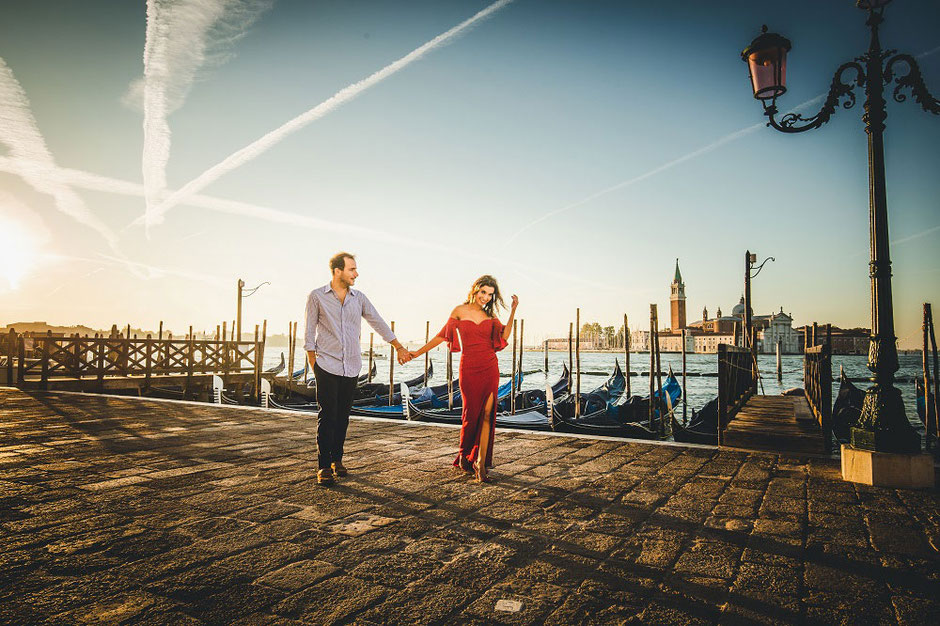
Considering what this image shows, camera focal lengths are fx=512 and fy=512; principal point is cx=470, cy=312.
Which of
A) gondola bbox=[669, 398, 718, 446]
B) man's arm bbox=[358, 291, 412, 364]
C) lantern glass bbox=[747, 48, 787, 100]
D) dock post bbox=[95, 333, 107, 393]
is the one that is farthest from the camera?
dock post bbox=[95, 333, 107, 393]

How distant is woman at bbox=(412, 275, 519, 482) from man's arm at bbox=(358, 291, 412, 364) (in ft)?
1.02

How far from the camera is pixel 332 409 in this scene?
3.70 metres

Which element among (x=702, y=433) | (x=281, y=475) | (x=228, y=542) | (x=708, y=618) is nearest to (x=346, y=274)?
(x=281, y=475)

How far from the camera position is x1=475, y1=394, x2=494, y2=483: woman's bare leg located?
3598 mm

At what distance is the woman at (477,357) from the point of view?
3857 mm

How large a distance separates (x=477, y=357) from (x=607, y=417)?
28.9ft

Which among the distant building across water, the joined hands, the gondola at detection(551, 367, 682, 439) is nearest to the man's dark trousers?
the joined hands

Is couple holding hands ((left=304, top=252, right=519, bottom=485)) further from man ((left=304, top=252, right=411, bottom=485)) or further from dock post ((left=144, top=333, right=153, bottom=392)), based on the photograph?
dock post ((left=144, top=333, right=153, bottom=392))

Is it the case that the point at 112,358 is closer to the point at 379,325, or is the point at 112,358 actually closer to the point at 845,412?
the point at 379,325

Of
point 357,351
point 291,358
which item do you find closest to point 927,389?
point 357,351

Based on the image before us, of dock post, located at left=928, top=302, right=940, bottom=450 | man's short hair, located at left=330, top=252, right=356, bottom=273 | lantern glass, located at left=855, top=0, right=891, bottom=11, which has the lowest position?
dock post, located at left=928, top=302, right=940, bottom=450

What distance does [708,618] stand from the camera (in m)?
1.69

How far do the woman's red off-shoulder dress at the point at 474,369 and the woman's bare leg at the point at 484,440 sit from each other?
25 millimetres

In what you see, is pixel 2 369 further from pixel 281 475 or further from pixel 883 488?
pixel 883 488
